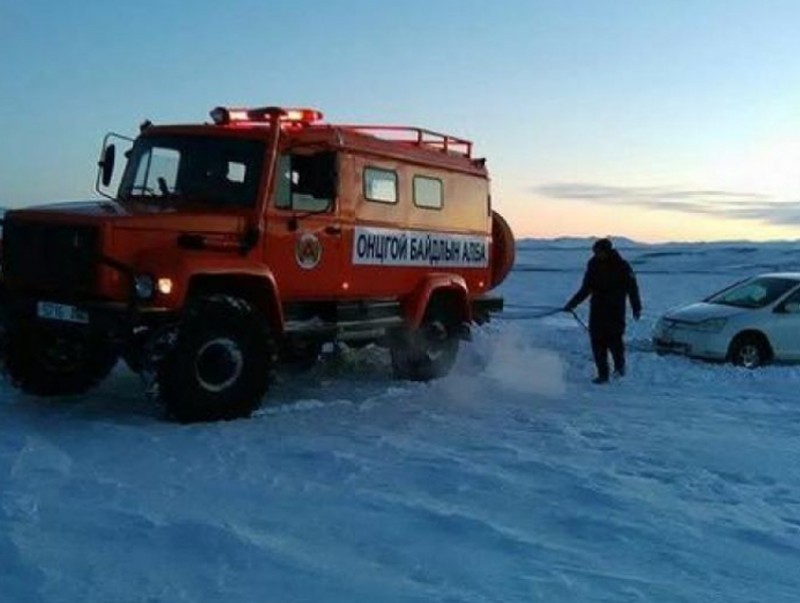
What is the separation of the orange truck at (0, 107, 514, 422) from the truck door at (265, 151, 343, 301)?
0.01 metres

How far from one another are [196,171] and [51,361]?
82.1 inches

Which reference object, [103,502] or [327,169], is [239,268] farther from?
[103,502]

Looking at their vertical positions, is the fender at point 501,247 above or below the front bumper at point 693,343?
above

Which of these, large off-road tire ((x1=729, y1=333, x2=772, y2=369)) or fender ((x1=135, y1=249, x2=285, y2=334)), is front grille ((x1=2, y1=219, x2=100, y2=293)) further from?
large off-road tire ((x1=729, y1=333, x2=772, y2=369))

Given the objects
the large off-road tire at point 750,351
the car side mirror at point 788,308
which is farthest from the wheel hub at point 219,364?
the car side mirror at point 788,308

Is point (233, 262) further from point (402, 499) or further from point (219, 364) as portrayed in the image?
point (402, 499)

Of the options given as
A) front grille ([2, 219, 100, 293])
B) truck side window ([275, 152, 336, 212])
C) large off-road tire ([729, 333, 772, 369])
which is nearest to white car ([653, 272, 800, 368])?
large off-road tire ([729, 333, 772, 369])

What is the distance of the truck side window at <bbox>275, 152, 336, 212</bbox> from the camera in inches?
355

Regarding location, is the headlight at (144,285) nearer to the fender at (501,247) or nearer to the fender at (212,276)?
Result: the fender at (212,276)

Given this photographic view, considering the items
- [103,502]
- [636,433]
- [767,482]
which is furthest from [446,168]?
[103,502]

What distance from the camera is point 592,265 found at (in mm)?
11898

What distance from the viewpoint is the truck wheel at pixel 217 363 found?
795cm

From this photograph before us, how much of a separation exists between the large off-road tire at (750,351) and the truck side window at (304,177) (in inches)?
281

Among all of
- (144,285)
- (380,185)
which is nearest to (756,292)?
(380,185)
